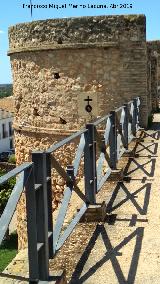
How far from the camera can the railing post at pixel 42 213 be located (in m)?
2.92

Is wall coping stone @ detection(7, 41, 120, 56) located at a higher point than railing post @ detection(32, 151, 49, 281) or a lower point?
higher

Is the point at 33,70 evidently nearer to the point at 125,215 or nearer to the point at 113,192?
the point at 113,192

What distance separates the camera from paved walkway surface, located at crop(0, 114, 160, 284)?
3.50 m

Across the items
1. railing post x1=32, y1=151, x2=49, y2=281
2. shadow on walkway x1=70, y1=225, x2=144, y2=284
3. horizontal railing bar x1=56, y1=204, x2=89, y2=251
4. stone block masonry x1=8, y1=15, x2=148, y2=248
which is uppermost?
stone block masonry x1=8, y1=15, x2=148, y2=248

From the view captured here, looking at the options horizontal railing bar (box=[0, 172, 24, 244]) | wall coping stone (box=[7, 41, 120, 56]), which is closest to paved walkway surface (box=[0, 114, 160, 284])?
horizontal railing bar (box=[0, 172, 24, 244])

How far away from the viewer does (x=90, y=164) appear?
185 inches

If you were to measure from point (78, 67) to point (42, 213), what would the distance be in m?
7.66

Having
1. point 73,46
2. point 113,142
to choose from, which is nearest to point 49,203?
point 113,142

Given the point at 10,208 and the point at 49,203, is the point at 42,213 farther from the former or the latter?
the point at 10,208

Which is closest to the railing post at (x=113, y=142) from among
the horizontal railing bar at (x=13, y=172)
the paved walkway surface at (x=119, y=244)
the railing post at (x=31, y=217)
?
the paved walkway surface at (x=119, y=244)

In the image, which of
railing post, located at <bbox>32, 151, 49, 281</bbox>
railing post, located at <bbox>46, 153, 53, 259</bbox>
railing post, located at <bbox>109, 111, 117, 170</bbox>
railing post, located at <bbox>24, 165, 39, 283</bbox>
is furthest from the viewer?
railing post, located at <bbox>109, 111, 117, 170</bbox>

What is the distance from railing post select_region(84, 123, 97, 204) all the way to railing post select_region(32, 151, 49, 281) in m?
1.61

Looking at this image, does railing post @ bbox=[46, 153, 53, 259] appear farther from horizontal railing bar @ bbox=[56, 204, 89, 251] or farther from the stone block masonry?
the stone block masonry

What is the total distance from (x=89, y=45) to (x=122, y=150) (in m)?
3.52
